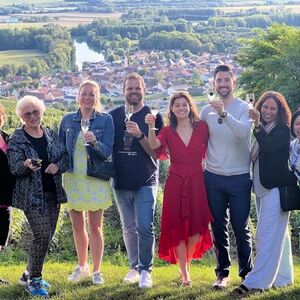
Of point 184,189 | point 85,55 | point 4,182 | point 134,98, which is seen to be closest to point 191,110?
point 134,98

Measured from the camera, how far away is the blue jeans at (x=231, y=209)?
474cm

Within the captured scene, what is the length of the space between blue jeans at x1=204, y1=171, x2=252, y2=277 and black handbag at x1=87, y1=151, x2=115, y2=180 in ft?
2.72

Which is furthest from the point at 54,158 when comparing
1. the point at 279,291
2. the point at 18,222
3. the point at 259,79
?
the point at 259,79

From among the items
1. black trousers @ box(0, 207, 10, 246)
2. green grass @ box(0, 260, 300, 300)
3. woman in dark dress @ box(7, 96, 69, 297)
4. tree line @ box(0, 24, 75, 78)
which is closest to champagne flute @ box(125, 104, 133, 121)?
woman in dark dress @ box(7, 96, 69, 297)

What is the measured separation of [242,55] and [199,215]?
21821 millimetres

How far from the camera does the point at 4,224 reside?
486 centimetres

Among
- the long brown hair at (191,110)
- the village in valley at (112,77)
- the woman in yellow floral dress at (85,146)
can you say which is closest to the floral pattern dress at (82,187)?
the woman in yellow floral dress at (85,146)

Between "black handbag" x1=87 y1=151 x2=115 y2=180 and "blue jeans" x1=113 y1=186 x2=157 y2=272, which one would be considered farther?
"blue jeans" x1=113 y1=186 x2=157 y2=272

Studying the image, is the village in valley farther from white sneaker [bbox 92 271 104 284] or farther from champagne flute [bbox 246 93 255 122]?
champagne flute [bbox 246 93 255 122]

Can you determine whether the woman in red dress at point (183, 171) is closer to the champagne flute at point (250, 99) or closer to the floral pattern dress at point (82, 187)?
the champagne flute at point (250, 99)

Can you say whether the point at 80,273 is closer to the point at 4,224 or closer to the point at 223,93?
the point at 4,224

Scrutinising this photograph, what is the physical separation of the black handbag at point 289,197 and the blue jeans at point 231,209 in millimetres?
279

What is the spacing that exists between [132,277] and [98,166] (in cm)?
111

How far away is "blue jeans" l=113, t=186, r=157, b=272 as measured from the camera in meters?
4.93
